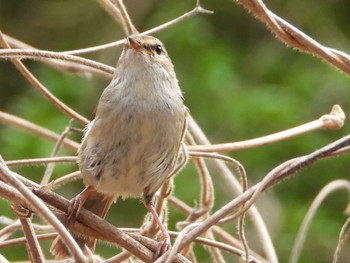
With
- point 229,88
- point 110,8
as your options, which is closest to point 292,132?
point 110,8

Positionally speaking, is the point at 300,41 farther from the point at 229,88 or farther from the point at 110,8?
the point at 229,88

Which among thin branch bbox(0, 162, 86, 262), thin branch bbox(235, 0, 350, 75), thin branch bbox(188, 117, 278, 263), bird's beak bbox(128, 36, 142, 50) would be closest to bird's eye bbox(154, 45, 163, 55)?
bird's beak bbox(128, 36, 142, 50)

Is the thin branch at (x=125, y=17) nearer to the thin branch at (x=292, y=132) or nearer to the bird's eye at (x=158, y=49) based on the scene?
the bird's eye at (x=158, y=49)

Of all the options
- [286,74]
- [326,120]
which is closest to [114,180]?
[326,120]

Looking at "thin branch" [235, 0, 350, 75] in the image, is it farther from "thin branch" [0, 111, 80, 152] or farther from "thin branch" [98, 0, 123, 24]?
"thin branch" [0, 111, 80, 152]

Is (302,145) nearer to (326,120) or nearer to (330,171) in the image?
(330,171)
